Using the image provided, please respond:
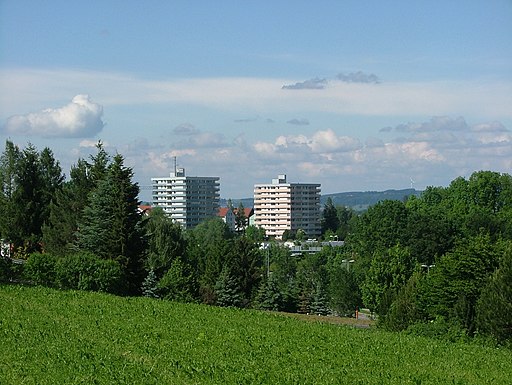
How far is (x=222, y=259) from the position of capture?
62312 mm

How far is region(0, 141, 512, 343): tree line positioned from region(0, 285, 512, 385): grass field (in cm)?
785

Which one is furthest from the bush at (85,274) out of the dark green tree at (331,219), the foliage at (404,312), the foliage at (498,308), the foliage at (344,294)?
the dark green tree at (331,219)

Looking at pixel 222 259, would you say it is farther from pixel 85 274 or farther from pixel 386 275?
pixel 85 274

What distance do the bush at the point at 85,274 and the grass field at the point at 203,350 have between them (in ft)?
26.1

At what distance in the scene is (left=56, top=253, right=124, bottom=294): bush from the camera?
1463 inches

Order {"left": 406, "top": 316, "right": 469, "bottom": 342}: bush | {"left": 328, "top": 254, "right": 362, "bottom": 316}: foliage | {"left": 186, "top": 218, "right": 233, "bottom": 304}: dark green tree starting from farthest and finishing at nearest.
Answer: {"left": 328, "top": 254, "right": 362, "bottom": 316}: foliage → {"left": 186, "top": 218, "right": 233, "bottom": 304}: dark green tree → {"left": 406, "top": 316, "right": 469, "bottom": 342}: bush

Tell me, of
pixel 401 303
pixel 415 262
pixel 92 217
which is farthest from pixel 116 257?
pixel 415 262

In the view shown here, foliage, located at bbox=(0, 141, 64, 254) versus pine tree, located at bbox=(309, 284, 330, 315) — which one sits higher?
foliage, located at bbox=(0, 141, 64, 254)

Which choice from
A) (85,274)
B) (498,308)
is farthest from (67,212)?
(498,308)

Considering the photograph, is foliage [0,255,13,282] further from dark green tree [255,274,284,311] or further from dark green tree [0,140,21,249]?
dark green tree [255,274,284,311]

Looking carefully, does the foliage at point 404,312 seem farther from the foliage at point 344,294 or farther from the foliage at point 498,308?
the foliage at point 344,294

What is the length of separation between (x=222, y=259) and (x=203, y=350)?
4232 centimetres

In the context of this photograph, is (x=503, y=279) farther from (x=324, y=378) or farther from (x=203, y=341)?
(x=324, y=378)

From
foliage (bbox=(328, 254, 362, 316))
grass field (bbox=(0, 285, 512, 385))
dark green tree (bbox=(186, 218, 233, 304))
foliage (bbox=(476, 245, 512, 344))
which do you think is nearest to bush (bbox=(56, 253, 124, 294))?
grass field (bbox=(0, 285, 512, 385))
